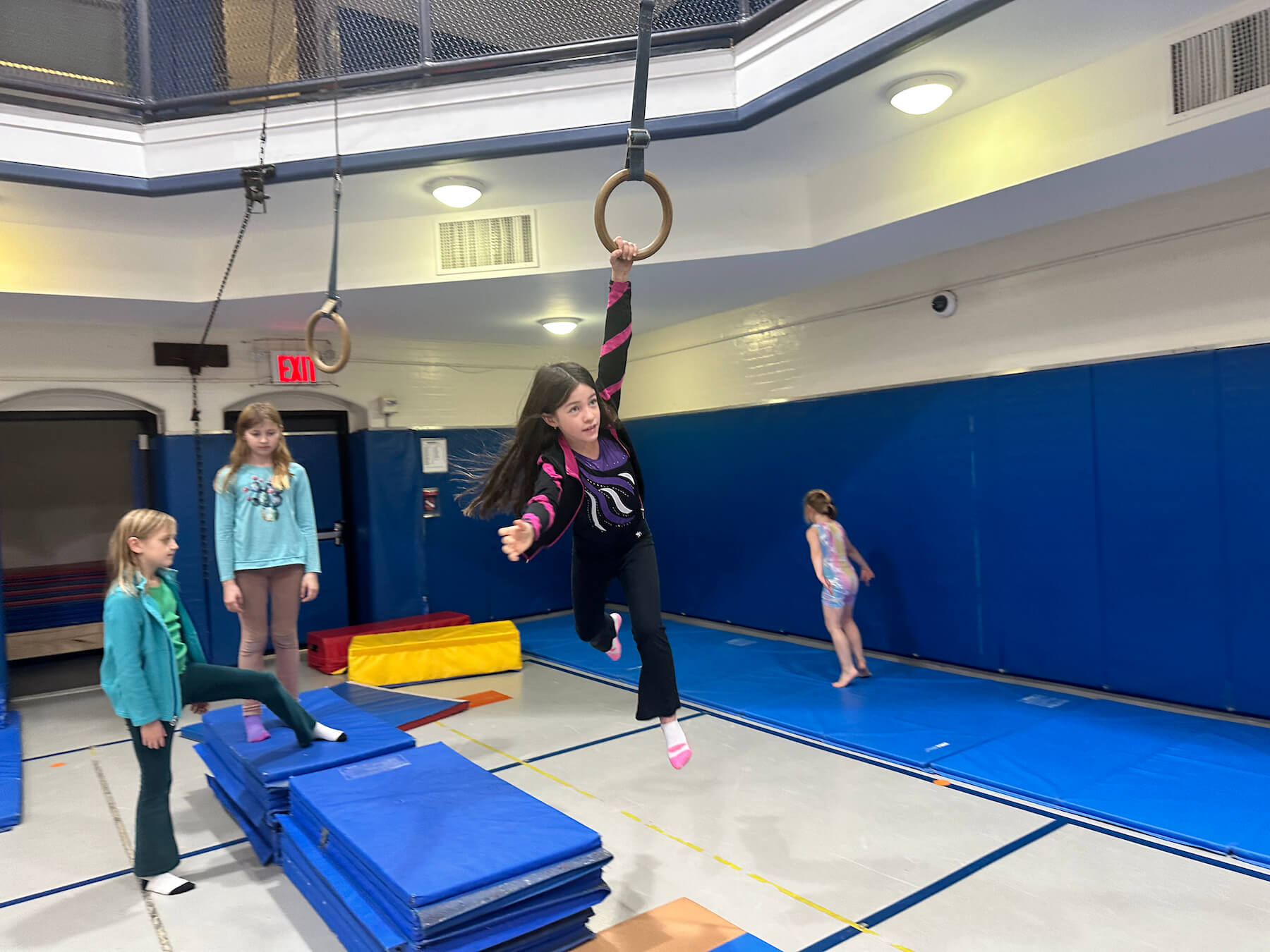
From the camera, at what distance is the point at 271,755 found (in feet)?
12.3

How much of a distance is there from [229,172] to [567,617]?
5.64 metres

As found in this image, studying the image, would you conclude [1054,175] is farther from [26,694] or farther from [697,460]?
[26,694]

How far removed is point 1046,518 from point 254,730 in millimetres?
4940

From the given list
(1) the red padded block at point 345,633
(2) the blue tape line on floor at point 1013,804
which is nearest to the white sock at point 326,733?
(2) the blue tape line on floor at point 1013,804

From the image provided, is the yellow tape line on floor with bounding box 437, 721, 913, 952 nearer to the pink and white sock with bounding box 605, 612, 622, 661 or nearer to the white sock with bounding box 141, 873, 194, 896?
the pink and white sock with bounding box 605, 612, 622, 661

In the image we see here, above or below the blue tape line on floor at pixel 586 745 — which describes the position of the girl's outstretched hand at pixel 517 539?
above

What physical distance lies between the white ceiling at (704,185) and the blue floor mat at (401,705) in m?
2.99

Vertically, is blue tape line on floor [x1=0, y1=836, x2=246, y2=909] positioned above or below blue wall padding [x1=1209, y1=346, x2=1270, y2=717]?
below

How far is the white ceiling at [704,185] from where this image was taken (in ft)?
12.3

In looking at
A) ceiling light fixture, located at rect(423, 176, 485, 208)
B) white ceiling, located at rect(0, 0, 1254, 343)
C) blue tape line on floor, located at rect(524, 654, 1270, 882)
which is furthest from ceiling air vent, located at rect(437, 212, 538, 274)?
blue tape line on floor, located at rect(524, 654, 1270, 882)

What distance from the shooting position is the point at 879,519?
6531mm

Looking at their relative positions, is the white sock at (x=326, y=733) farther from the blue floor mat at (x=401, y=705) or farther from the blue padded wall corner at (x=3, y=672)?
the blue padded wall corner at (x=3, y=672)

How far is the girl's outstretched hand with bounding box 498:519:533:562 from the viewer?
92.1 inches

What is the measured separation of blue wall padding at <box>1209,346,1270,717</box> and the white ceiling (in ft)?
3.73
